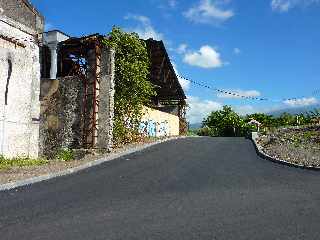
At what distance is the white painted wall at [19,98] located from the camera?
19.8 meters

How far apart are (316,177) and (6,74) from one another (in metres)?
13.9

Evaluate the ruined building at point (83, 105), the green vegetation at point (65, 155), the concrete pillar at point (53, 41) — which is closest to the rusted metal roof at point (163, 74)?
the concrete pillar at point (53, 41)

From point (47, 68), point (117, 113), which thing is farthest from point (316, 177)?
point (47, 68)

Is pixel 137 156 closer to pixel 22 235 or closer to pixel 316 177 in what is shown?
pixel 316 177

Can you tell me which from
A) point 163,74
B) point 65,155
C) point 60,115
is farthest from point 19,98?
point 163,74

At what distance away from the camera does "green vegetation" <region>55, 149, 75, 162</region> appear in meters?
20.1

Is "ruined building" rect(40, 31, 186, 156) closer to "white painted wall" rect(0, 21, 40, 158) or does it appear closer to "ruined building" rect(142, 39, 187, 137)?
"white painted wall" rect(0, 21, 40, 158)

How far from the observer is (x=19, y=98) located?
21.0 meters

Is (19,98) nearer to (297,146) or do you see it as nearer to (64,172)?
(64,172)

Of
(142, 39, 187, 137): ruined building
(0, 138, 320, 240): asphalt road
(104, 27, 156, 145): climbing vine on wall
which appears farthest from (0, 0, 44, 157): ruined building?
(142, 39, 187, 137): ruined building

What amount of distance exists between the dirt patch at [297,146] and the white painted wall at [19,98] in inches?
445

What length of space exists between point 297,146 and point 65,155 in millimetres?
10978

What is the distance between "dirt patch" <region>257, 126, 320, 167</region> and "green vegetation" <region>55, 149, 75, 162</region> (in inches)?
352

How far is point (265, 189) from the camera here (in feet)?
37.0
